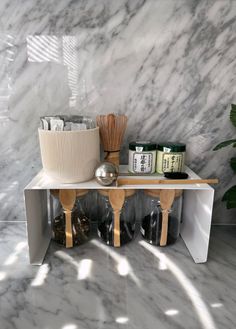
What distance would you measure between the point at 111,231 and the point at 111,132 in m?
0.32

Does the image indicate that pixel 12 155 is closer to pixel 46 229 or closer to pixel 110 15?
pixel 46 229

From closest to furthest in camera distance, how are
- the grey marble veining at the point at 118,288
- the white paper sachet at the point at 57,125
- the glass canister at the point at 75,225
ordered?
the grey marble veining at the point at 118,288
the white paper sachet at the point at 57,125
the glass canister at the point at 75,225

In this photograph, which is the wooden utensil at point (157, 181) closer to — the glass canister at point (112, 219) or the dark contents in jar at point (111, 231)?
the glass canister at point (112, 219)

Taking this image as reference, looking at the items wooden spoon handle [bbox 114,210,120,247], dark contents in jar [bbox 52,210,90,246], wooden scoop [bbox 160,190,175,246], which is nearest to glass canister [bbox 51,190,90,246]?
dark contents in jar [bbox 52,210,90,246]

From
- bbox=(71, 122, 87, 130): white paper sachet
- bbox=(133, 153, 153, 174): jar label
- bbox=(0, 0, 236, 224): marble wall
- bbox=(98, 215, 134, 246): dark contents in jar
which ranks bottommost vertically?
bbox=(98, 215, 134, 246): dark contents in jar

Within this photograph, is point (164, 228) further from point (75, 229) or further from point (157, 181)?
point (75, 229)

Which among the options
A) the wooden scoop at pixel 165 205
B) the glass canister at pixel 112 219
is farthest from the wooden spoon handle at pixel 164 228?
the glass canister at pixel 112 219

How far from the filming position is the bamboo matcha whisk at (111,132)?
756mm

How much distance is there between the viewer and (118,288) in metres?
0.62

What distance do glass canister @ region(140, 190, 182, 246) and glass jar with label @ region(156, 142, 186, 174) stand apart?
73mm

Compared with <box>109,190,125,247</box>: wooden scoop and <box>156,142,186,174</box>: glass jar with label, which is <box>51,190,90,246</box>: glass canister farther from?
<box>156,142,186,174</box>: glass jar with label

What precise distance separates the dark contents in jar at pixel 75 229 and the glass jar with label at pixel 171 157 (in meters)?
0.31

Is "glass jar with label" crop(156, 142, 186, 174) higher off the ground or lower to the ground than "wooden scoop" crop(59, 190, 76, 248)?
higher

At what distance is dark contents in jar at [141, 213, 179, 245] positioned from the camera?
823mm
